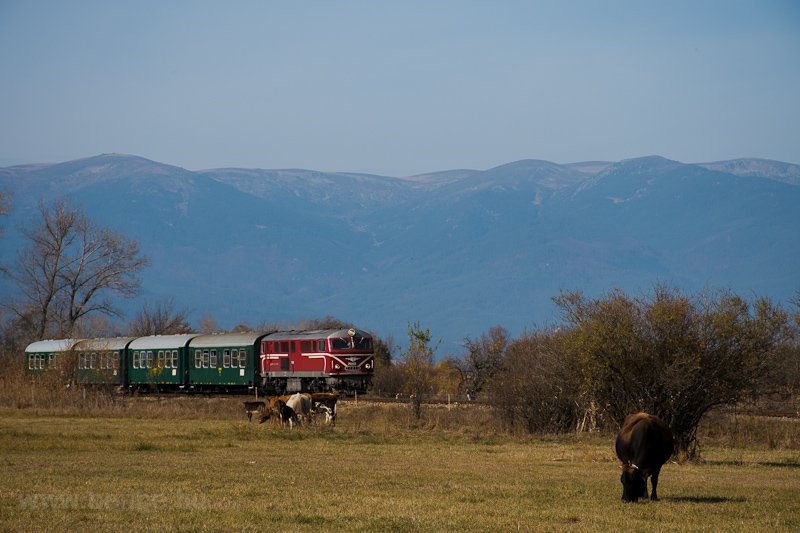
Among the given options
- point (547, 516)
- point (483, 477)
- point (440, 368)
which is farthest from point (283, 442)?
point (440, 368)

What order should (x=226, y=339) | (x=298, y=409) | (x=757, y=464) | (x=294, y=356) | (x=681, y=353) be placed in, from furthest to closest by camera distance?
1. (x=226, y=339)
2. (x=294, y=356)
3. (x=298, y=409)
4. (x=681, y=353)
5. (x=757, y=464)

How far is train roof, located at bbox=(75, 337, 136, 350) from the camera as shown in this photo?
6359cm

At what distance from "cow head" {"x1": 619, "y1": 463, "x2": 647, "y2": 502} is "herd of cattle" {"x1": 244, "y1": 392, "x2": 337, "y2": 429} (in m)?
19.3

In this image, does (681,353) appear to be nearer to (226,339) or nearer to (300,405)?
(300,405)

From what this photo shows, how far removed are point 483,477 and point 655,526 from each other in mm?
6994

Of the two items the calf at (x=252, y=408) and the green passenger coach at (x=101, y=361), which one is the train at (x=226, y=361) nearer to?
the green passenger coach at (x=101, y=361)

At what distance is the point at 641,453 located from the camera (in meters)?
18.6

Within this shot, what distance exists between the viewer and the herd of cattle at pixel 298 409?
3719 cm

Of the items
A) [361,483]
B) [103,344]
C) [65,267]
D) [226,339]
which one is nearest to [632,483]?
[361,483]

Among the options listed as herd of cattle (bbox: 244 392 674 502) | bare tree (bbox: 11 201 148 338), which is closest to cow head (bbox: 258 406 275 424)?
herd of cattle (bbox: 244 392 674 502)

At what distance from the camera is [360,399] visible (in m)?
54.3

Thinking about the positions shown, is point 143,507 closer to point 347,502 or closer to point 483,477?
point 347,502

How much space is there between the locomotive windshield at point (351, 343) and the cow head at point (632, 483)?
1490 inches

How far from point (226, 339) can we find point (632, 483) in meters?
45.1
